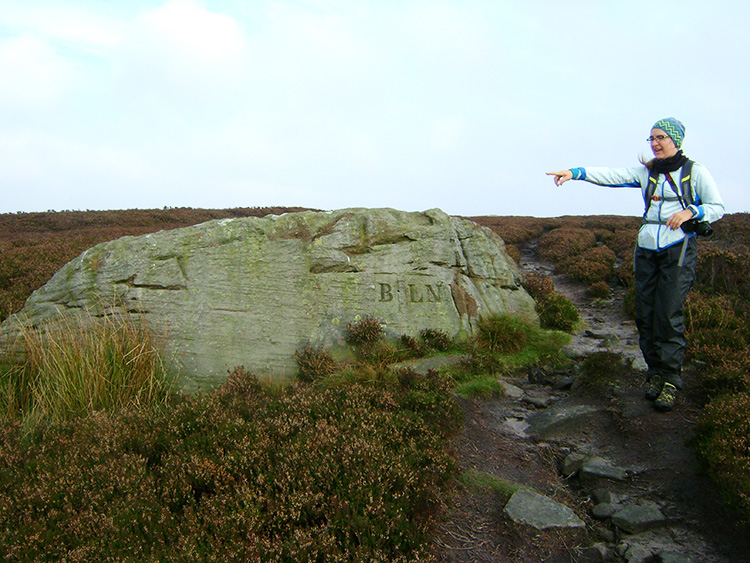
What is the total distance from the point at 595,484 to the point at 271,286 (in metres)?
5.82

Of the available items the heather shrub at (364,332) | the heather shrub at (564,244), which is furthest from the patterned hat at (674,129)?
the heather shrub at (564,244)

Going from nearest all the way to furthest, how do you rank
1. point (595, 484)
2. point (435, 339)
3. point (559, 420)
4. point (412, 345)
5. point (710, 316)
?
point (595, 484), point (559, 420), point (412, 345), point (435, 339), point (710, 316)

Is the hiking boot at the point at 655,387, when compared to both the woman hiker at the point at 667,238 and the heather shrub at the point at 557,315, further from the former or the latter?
the heather shrub at the point at 557,315

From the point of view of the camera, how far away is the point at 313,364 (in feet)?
25.4

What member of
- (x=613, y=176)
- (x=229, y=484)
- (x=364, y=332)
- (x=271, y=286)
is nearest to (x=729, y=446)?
(x=613, y=176)

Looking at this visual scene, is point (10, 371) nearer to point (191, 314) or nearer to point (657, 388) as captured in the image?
point (191, 314)

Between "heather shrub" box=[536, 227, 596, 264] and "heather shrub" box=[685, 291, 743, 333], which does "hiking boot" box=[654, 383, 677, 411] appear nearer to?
"heather shrub" box=[685, 291, 743, 333]

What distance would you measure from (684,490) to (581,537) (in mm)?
1327

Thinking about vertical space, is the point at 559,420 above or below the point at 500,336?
below

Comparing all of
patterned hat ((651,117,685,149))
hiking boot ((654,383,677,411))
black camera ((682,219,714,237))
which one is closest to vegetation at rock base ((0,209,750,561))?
hiking boot ((654,383,677,411))

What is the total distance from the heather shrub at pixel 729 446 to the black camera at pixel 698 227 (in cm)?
188

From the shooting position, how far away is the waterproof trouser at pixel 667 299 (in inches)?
245

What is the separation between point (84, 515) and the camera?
12.2 ft

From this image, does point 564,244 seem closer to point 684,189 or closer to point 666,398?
point 684,189
